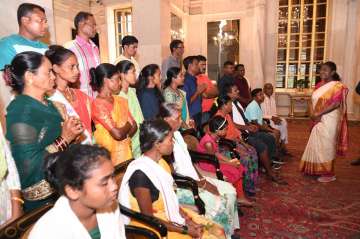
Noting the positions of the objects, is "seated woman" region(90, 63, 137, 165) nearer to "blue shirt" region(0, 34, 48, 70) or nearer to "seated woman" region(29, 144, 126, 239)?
"blue shirt" region(0, 34, 48, 70)

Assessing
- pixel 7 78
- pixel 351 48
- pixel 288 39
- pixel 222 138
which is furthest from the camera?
pixel 288 39

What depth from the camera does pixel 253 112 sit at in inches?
170

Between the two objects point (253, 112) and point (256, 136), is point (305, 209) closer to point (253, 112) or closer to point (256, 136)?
point (256, 136)

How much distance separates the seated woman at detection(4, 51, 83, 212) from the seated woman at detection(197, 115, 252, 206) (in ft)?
5.50

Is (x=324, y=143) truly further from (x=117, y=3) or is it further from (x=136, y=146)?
(x=117, y=3)

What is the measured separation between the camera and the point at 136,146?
263 centimetres

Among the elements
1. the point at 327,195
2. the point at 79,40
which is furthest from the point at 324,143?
the point at 79,40

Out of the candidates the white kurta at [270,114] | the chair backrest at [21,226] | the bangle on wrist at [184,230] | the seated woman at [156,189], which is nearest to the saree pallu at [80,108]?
the seated woman at [156,189]

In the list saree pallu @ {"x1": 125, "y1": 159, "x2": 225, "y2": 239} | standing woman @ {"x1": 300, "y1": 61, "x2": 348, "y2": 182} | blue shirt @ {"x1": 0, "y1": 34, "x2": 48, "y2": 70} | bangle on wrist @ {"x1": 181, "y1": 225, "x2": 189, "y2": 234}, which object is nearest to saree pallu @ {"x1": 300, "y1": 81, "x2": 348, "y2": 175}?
standing woman @ {"x1": 300, "y1": 61, "x2": 348, "y2": 182}

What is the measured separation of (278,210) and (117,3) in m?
6.06

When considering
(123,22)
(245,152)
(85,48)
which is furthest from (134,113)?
(123,22)

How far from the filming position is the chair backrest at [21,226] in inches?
45.0

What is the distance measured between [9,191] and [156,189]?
78 cm

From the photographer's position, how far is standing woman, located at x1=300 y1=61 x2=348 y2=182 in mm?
3719
